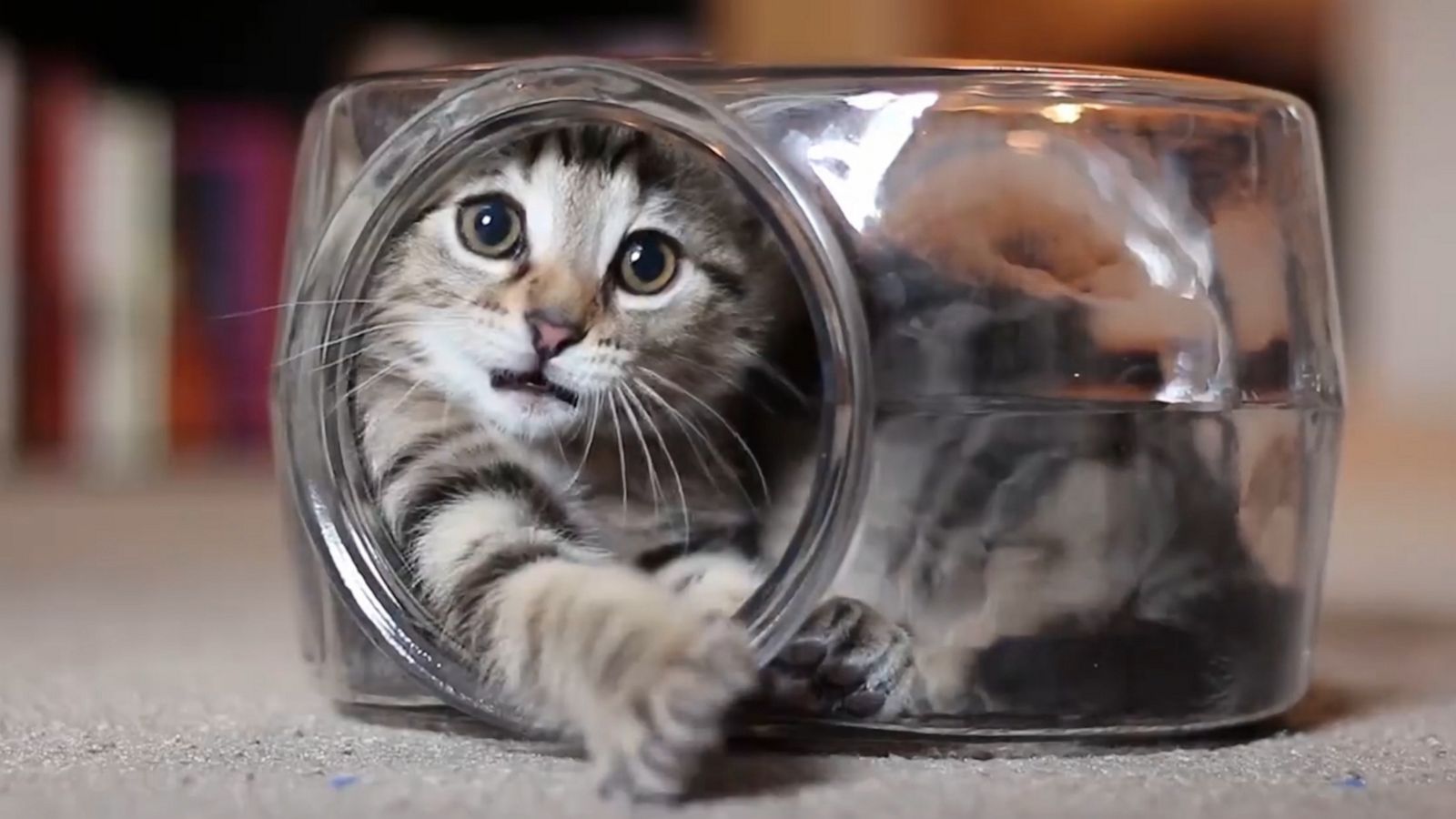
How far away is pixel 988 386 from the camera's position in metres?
0.71

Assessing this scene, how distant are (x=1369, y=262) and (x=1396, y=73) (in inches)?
13.3

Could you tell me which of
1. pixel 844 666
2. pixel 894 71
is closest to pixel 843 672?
pixel 844 666

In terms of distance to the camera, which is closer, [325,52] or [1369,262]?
[325,52]

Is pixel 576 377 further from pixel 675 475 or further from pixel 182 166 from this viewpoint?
pixel 182 166

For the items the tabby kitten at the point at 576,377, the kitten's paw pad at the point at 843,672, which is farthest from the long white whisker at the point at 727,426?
the kitten's paw pad at the point at 843,672

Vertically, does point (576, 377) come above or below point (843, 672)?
above

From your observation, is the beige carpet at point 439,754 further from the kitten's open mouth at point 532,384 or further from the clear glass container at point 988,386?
the kitten's open mouth at point 532,384

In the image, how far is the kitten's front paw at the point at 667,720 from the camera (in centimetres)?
58

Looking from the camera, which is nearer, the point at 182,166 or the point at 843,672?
the point at 843,672

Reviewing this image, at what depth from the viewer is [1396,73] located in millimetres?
3174

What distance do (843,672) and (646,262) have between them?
0.20m

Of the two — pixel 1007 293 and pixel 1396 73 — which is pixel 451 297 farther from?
pixel 1396 73

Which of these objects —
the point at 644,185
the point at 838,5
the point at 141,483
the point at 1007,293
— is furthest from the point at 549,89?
the point at 838,5

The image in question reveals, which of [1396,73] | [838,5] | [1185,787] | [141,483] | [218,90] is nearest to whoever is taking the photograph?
[1185,787]
